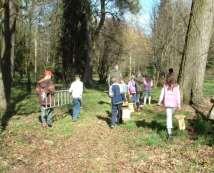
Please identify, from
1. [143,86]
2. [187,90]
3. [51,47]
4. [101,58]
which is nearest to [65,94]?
[143,86]

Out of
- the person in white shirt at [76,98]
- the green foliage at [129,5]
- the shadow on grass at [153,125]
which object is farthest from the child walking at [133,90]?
the green foliage at [129,5]

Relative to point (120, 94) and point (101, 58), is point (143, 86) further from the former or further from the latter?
point (101, 58)

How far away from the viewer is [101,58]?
61.1 m

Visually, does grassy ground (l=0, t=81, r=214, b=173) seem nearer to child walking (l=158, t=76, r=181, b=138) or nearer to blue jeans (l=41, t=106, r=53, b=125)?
blue jeans (l=41, t=106, r=53, b=125)

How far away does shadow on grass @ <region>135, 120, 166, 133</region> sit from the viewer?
16872mm

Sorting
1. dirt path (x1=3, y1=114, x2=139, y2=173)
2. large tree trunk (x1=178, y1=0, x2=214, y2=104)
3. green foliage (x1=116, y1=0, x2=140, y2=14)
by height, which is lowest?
dirt path (x1=3, y1=114, x2=139, y2=173)

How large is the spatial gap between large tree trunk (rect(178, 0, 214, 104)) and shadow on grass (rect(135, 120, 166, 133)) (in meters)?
3.70

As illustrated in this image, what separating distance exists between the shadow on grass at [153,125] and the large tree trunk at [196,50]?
370 cm

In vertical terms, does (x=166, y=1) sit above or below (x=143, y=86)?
above

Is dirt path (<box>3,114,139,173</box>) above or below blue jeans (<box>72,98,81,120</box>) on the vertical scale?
below

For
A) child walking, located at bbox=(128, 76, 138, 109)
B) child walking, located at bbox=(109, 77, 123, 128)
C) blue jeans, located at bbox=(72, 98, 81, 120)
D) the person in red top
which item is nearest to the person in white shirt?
blue jeans, located at bbox=(72, 98, 81, 120)

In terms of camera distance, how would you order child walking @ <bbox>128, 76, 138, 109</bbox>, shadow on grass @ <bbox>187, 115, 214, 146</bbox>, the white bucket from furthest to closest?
child walking @ <bbox>128, 76, 138, 109</bbox>
the white bucket
shadow on grass @ <bbox>187, 115, 214, 146</bbox>

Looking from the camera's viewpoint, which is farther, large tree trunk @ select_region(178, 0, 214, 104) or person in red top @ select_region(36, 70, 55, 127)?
large tree trunk @ select_region(178, 0, 214, 104)

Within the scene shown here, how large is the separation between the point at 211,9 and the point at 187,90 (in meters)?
3.48
